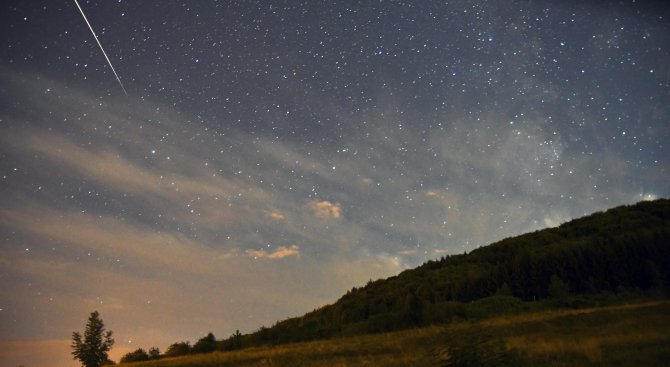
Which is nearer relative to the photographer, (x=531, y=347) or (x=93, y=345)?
(x=531, y=347)

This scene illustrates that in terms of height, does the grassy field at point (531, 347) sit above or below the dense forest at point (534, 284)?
below

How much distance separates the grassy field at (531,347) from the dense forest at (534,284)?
7.37 meters

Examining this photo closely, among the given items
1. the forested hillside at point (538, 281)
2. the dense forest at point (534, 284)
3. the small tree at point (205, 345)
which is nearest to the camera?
the small tree at point (205, 345)

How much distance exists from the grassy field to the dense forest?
7.37 meters

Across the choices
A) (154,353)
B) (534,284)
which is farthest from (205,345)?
(534,284)

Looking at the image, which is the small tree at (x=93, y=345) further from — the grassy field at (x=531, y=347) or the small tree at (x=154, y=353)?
the grassy field at (x=531, y=347)

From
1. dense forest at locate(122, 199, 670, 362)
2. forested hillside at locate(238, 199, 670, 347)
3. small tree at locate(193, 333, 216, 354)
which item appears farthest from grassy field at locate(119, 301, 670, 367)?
small tree at locate(193, 333, 216, 354)

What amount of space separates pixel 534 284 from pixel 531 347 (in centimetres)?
2648

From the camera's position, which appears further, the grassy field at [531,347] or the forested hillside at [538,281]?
the forested hillside at [538,281]

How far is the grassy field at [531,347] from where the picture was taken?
1229 cm

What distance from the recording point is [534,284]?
4109 centimetres

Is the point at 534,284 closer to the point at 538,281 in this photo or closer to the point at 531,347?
the point at 538,281

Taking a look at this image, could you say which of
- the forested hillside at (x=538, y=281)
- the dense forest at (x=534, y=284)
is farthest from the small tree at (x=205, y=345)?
the forested hillside at (x=538, y=281)

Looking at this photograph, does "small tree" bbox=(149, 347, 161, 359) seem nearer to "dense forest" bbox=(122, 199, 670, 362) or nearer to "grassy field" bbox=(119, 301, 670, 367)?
"dense forest" bbox=(122, 199, 670, 362)
